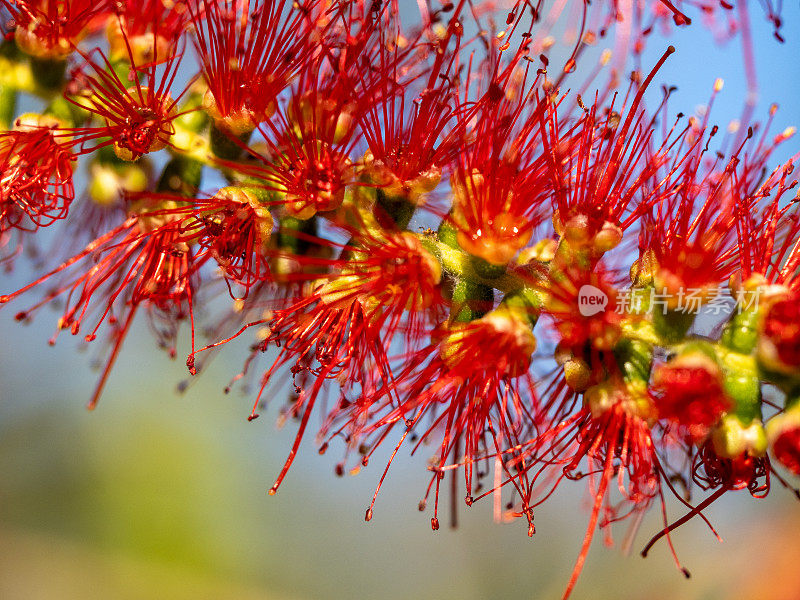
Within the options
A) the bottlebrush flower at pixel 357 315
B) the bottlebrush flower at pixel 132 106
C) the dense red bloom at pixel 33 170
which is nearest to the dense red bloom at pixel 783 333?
the bottlebrush flower at pixel 357 315

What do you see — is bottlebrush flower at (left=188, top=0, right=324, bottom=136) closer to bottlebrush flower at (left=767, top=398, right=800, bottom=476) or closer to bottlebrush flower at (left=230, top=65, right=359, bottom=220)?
bottlebrush flower at (left=230, top=65, right=359, bottom=220)

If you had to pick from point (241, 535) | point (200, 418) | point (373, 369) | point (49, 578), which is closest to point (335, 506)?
point (241, 535)

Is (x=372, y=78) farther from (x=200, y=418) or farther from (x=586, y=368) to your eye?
(x=200, y=418)

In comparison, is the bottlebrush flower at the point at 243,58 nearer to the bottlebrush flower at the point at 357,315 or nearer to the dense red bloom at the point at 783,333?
the bottlebrush flower at the point at 357,315

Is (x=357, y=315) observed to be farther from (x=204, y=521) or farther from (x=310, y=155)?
(x=204, y=521)

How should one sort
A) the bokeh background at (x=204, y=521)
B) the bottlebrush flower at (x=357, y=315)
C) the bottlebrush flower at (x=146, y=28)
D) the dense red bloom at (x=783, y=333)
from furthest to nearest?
the bokeh background at (x=204, y=521) < the bottlebrush flower at (x=146, y=28) < the bottlebrush flower at (x=357, y=315) < the dense red bloom at (x=783, y=333)

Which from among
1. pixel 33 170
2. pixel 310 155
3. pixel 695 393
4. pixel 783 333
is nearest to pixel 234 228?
pixel 310 155
